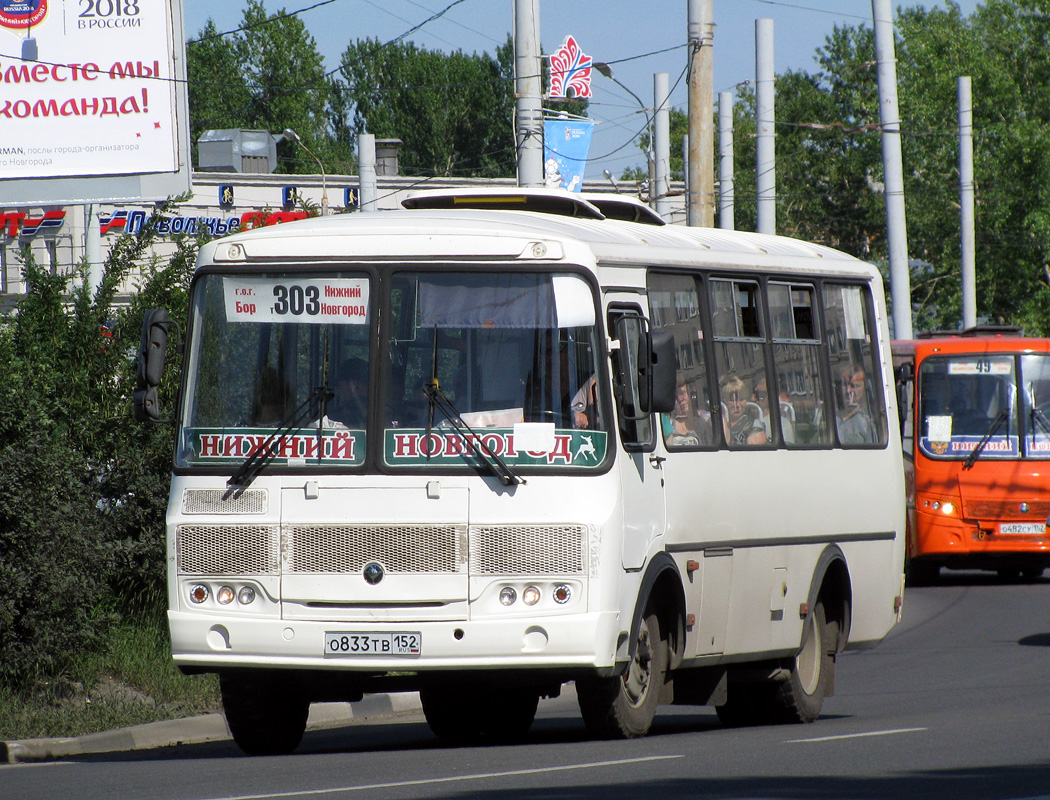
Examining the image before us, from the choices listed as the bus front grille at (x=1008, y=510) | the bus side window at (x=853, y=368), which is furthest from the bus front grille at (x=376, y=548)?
the bus front grille at (x=1008, y=510)

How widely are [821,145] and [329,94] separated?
82.5 ft

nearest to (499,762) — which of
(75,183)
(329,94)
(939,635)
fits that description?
(939,635)

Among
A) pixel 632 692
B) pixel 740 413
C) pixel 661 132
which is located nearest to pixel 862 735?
pixel 632 692

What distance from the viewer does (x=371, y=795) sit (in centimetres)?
770

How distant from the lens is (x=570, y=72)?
100 ft

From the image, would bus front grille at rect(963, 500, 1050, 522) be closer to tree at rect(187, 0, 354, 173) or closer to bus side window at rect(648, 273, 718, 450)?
bus side window at rect(648, 273, 718, 450)

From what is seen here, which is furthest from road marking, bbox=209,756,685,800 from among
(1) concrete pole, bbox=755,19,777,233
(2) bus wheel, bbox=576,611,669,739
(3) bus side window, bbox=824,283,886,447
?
(1) concrete pole, bbox=755,19,777,233

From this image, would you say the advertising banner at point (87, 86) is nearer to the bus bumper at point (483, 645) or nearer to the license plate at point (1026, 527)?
the license plate at point (1026, 527)

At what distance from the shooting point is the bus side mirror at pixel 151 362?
9742 mm

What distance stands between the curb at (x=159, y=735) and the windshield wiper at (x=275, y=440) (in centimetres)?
205

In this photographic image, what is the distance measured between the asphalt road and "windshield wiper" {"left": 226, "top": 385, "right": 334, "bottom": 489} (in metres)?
1.40

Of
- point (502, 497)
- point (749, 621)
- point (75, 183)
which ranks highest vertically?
point (75, 183)

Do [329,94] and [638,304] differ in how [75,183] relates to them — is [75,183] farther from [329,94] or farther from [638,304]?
[329,94]

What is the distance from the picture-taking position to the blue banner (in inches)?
883
